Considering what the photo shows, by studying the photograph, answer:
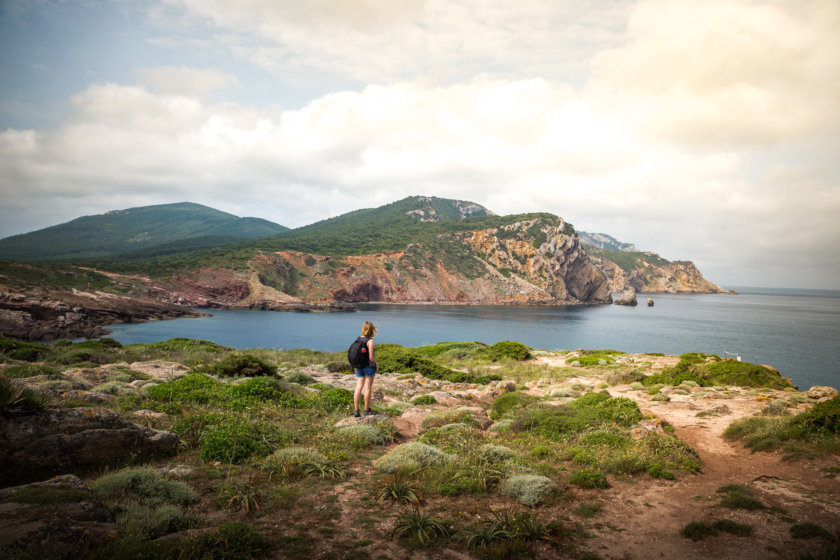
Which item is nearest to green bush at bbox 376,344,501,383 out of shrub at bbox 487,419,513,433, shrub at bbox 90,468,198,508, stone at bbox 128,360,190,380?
shrub at bbox 487,419,513,433

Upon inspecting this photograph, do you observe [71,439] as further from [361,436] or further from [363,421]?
[363,421]

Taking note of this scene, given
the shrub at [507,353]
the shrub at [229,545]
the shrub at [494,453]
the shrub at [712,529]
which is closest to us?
the shrub at [229,545]

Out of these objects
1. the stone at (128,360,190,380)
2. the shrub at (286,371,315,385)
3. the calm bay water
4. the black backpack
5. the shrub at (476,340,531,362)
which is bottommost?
the calm bay water

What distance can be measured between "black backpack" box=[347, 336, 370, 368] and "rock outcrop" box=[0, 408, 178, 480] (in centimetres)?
441

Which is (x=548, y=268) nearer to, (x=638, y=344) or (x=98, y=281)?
(x=638, y=344)

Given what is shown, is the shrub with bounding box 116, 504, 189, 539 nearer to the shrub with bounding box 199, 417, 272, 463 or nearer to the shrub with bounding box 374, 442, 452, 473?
the shrub with bounding box 199, 417, 272, 463

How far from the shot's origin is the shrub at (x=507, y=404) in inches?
540

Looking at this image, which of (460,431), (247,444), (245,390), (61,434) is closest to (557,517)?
(460,431)

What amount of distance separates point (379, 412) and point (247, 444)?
4.95m

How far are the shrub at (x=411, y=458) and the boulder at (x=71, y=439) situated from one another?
459cm

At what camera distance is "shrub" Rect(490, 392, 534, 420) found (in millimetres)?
13727

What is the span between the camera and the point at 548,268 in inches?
5846

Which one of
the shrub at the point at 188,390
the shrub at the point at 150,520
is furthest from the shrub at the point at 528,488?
the shrub at the point at 188,390

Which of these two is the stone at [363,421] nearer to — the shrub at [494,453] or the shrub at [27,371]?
the shrub at [494,453]
